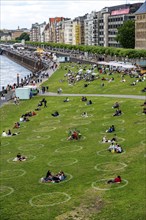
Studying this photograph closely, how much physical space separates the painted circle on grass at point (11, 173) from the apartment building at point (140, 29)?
139419 millimetres

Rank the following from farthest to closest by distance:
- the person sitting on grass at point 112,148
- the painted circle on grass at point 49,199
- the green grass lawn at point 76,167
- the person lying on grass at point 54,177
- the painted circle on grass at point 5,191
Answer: the person sitting on grass at point 112,148
the person lying on grass at point 54,177
the painted circle on grass at point 5,191
the painted circle on grass at point 49,199
the green grass lawn at point 76,167

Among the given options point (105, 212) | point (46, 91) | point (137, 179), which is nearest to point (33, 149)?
point (137, 179)

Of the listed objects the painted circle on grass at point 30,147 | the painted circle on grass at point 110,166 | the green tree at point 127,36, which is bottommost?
the painted circle on grass at point 30,147

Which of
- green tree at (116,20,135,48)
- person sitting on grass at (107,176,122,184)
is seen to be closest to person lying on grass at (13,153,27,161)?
person sitting on grass at (107,176,122,184)

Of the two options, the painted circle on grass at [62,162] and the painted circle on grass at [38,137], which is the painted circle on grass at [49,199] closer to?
the painted circle on grass at [62,162]

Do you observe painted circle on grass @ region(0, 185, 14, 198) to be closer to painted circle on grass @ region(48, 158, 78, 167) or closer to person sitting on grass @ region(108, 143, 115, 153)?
painted circle on grass @ region(48, 158, 78, 167)

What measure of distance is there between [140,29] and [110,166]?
148m

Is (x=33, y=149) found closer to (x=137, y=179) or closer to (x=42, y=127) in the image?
(x=42, y=127)

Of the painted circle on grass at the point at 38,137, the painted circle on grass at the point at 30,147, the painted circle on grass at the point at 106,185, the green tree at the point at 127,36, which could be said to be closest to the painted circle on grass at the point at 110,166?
the painted circle on grass at the point at 106,185

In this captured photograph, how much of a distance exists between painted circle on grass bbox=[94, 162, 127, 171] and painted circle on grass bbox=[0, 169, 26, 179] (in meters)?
6.95

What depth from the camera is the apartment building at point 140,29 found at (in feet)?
580

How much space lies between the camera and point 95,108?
7188cm

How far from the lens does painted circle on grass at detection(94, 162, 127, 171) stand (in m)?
40.0

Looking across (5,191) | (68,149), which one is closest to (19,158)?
(68,149)
